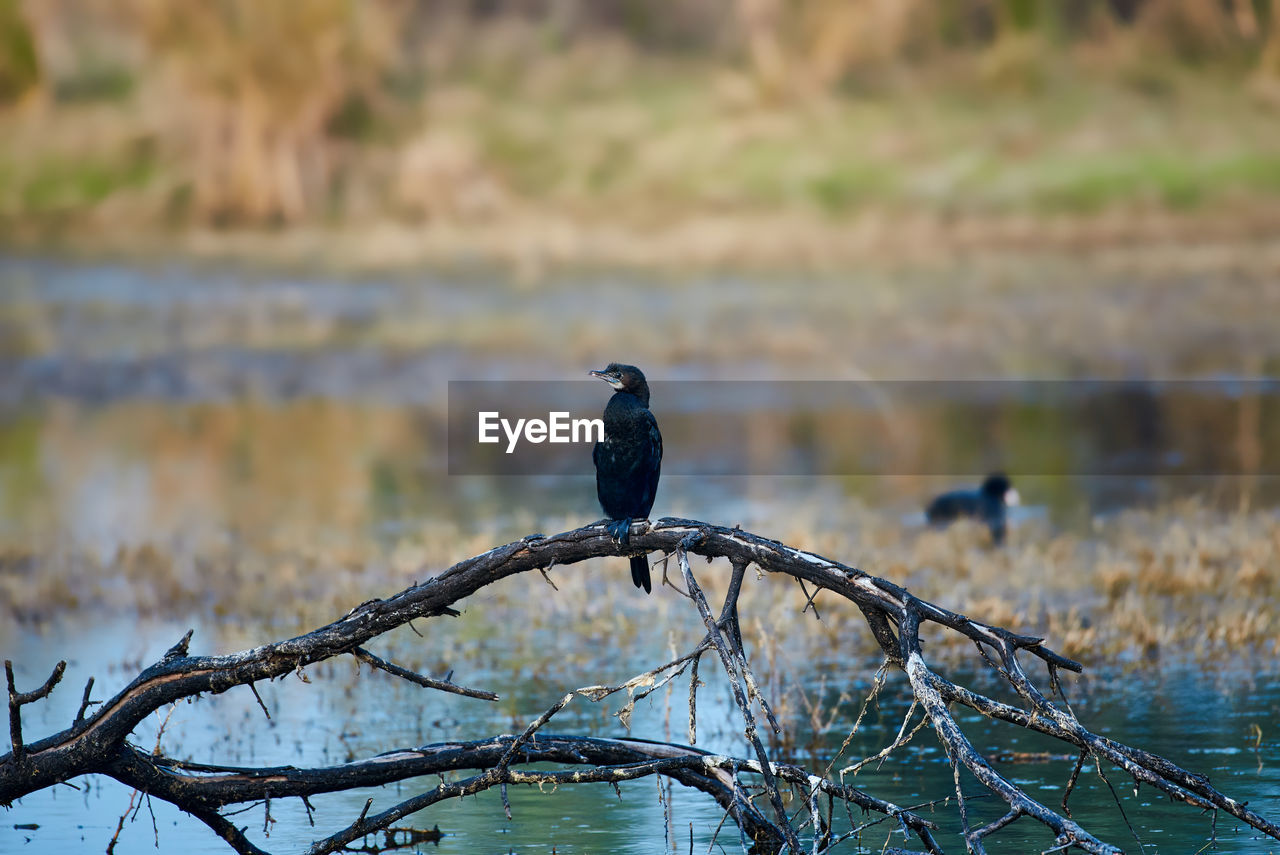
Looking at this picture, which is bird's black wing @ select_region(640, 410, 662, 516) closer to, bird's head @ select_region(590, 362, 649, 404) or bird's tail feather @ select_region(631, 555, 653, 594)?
bird's head @ select_region(590, 362, 649, 404)

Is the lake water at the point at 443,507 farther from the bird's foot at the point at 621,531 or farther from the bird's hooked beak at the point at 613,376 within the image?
the bird's hooked beak at the point at 613,376

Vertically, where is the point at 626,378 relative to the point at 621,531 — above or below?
above

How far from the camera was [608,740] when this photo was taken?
8.02m

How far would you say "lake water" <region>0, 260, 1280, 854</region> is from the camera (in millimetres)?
9633

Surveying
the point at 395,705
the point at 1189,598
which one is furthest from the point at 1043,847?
the point at 1189,598

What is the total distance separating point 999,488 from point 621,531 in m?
11.0

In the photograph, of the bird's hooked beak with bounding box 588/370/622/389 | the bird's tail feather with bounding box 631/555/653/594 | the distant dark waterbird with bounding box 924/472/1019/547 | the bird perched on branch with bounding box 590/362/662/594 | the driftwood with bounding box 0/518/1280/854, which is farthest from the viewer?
the distant dark waterbird with bounding box 924/472/1019/547

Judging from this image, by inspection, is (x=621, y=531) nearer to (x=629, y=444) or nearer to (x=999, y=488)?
(x=629, y=444)

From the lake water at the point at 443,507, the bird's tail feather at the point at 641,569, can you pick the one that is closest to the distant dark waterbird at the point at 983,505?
the lake water at the point at 443,507

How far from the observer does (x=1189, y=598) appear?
14258 millimetres

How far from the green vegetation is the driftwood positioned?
33349mm

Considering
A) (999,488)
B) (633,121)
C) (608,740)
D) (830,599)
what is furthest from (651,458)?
(633,121)

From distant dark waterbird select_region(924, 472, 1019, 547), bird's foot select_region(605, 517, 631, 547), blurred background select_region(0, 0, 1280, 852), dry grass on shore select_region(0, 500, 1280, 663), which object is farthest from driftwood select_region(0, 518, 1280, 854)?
blurred background select_region(0, 0, 1280, 852)

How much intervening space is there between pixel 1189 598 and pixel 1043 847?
6.22m
